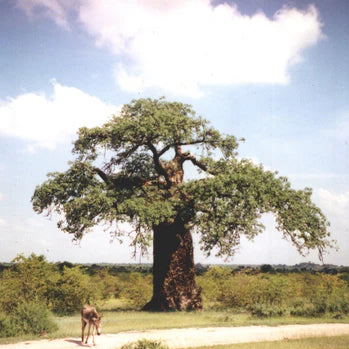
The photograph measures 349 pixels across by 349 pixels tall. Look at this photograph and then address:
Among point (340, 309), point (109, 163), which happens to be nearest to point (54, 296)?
point (109, 163)

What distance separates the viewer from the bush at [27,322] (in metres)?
12.1

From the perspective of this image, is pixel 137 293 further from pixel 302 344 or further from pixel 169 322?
pixel 302 344

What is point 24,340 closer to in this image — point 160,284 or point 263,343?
point 263,343

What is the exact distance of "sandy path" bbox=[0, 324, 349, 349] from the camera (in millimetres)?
10641

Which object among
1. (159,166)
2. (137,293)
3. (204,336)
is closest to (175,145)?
(159,166)

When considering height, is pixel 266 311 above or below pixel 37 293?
below

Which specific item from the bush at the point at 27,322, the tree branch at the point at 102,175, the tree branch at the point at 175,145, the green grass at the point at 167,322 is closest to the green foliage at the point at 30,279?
the green grass at the point at 167,322

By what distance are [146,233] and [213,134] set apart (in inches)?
275

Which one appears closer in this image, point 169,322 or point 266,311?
point 169,322

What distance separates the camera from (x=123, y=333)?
1242cm

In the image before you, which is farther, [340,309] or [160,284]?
[160,284]

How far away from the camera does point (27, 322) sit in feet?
41.0

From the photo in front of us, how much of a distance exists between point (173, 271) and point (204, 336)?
8.53 m

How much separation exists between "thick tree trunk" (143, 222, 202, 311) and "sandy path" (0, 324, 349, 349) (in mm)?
6655
